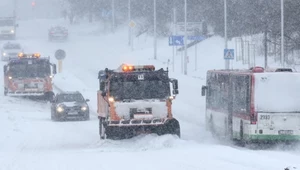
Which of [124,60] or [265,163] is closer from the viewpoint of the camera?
[265,163]

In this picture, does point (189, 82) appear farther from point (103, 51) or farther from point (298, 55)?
point (103, 51)

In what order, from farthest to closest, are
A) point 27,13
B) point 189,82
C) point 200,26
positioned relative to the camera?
point 27,13 < point 200,26 < point 189,82

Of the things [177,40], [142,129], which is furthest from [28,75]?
[142,129]

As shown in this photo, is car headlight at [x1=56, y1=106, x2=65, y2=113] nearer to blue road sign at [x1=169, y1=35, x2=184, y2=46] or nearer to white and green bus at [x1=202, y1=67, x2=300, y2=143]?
white and green bus at [x1=202, y1=67, x2=300, y2=143]

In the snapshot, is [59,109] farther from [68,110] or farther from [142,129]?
[142,129]

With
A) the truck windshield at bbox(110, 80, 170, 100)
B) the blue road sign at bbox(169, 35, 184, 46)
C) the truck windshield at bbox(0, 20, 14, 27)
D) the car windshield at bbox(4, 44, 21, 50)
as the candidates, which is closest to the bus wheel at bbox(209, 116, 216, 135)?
the truck windshield at bbox(110, 80, 170, 100)

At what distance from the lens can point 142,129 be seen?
85.9 ft

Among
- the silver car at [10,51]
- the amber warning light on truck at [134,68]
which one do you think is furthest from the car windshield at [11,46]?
the amber warning light on truck at [134,68]

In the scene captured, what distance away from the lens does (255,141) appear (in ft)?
80.5

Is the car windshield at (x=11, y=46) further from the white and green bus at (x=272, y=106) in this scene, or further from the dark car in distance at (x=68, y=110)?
the white and green bus at (x=272, y=106)

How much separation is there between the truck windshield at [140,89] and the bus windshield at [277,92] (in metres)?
3.33

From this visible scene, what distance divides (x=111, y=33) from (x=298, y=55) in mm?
46005

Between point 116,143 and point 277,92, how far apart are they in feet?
17.5

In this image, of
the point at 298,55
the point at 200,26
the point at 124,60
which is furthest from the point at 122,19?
the point at 298,55
